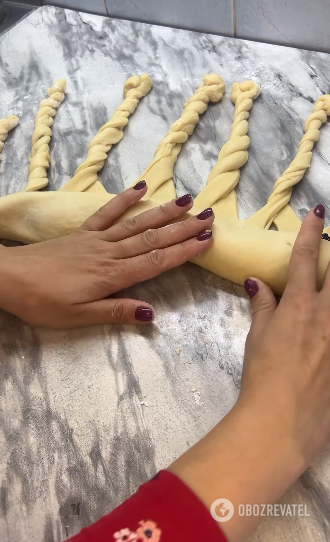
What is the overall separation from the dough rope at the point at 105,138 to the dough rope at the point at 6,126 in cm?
33

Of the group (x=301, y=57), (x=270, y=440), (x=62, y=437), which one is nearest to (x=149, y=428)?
(x=62, y=437)

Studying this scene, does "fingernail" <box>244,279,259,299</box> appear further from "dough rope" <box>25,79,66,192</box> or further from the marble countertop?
"dough rope" <box>25,79,66,192</box>

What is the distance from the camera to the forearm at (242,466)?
1.95 feet

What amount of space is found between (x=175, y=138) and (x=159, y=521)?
0.98 m

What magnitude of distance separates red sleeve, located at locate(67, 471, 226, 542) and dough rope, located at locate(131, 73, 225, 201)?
0.74 m

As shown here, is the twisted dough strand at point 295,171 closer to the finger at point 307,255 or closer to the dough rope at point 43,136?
the finger at point 307,255

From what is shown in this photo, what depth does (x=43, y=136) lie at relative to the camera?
1366mm

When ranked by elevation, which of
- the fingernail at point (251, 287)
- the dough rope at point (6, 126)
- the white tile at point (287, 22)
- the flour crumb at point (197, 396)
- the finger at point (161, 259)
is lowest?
the flour crumb at point (197, 396)

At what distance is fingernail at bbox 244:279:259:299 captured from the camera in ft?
2.87

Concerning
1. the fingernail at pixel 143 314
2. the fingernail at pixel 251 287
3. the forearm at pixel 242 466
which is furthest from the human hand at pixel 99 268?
the forearm at pixel 242 466

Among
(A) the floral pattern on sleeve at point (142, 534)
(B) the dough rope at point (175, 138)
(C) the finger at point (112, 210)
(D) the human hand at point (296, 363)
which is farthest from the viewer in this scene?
(B) the dough rope at point (175, 138)

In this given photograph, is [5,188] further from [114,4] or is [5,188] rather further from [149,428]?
[114,4]

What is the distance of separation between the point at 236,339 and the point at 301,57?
3.38 feet

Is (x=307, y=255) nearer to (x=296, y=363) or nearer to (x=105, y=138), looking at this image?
(x=296, y=363)
